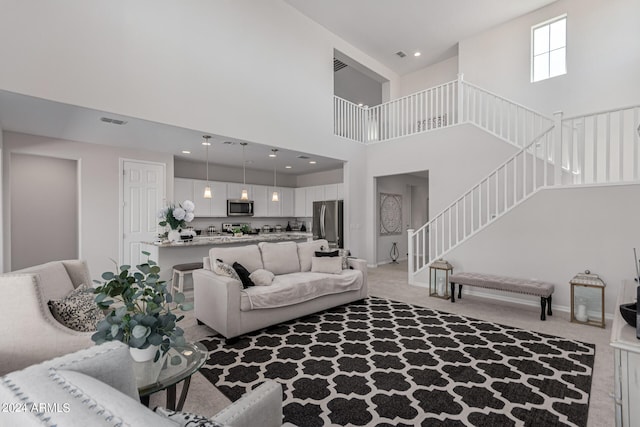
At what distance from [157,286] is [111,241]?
16.1 feet

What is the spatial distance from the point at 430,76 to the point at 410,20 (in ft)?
7.35

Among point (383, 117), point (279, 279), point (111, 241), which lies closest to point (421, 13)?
point (383, 117)

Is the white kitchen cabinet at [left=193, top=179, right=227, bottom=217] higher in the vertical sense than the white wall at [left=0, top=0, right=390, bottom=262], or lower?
lower

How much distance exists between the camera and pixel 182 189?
22.5 feet

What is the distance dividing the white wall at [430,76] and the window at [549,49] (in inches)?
72.7

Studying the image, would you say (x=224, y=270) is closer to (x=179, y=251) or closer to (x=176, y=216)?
(x=176, y=216)

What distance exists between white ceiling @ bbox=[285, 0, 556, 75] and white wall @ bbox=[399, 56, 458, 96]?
1.18 feet

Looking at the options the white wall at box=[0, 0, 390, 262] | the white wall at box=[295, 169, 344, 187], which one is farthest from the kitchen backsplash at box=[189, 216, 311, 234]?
the white wall at box=[0, 0, 390, 262]

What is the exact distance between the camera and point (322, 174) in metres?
9.17

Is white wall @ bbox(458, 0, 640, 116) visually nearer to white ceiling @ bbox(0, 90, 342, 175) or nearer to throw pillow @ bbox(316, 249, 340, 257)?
white ceiling @ bbox(0, 90, 342, 175)

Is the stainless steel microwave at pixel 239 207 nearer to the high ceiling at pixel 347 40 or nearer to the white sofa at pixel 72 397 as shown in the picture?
the high ceiling at pixel 347 40

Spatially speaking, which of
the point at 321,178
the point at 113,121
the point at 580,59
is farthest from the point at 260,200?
the point at 580,59

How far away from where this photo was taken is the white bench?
147 inches

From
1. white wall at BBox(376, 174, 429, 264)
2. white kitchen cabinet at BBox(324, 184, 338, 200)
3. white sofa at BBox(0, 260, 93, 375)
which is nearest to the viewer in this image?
white sofa at BBox(0, 260, 93, 375)
